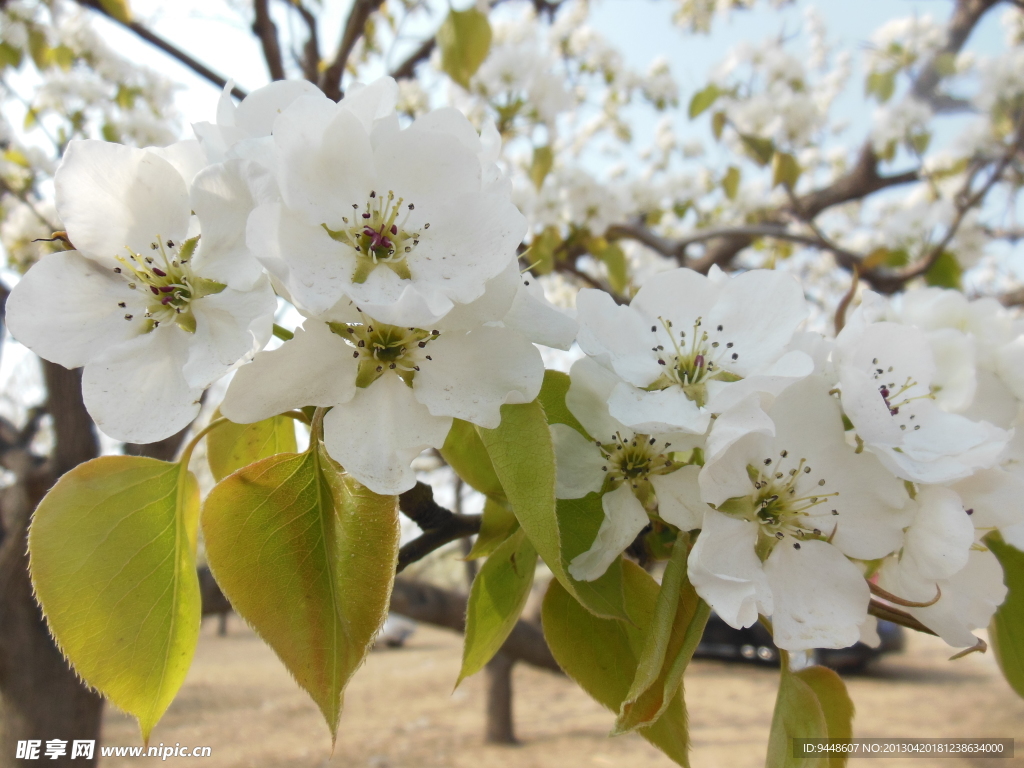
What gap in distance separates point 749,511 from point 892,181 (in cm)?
398

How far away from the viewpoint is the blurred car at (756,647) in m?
8.29

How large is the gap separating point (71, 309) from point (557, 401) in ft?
1.31

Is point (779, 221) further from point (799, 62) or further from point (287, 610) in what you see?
point (287, 610)

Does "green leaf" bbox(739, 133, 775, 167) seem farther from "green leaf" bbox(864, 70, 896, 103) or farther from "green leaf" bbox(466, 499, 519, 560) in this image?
"green leaf" bbox(466, 499, 519, 560)

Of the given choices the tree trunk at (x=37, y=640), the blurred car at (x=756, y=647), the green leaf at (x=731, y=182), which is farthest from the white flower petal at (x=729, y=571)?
the blurred car at (x=756, y=647)

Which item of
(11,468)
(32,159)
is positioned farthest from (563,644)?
(32,159)

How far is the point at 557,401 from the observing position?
64 centimetres

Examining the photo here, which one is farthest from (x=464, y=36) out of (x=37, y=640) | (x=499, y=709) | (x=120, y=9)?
(x=499, y=709)

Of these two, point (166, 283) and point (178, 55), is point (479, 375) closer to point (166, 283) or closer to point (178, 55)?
point (166, 283)

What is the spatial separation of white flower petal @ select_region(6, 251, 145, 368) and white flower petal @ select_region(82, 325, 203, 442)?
0.02 metres

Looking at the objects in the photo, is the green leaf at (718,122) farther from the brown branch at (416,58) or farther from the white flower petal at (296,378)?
the white flower petal at (296,378)

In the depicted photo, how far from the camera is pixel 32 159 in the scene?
3.05 metres

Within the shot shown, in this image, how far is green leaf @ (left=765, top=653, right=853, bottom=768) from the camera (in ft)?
1.93

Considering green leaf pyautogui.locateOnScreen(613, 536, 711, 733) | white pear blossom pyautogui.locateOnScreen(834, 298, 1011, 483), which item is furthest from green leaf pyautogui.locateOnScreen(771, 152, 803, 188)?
green leaf pyautogui.locateOnScreen(613, 536, 711, 733)
